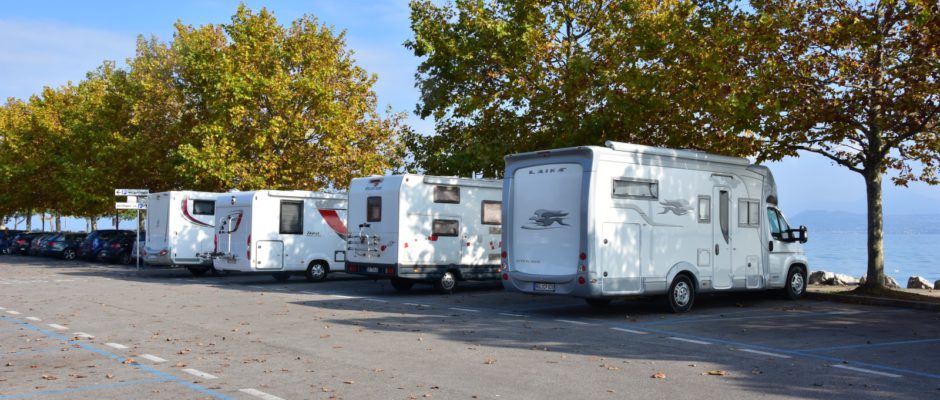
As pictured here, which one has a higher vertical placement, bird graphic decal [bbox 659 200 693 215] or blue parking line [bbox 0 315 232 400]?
bird graphic decal [bbox 659 200 693 215]

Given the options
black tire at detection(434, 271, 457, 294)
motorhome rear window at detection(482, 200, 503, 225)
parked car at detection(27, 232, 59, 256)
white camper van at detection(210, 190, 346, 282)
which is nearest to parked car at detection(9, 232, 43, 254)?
parked car at detection(27, 232, 59, 256)

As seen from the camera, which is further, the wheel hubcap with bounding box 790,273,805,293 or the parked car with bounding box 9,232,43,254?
the parked car with bounding box 9,232,43,254

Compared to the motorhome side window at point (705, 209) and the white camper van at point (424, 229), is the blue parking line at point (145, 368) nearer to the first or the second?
the white camper van at point (424, 229)

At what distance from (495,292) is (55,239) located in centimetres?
3439

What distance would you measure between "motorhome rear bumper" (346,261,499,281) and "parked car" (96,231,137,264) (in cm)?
2162

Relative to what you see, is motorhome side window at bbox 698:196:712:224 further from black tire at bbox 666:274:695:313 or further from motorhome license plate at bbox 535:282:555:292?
motorhome license plate at bbox 535:282:555:292

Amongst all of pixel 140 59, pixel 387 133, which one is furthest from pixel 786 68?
pixel 140 59

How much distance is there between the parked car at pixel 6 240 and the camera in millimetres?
57138

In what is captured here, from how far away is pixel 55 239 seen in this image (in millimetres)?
47875

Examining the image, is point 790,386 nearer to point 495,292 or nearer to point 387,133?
point 495,292

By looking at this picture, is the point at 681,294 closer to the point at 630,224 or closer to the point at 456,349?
the point at 630,224

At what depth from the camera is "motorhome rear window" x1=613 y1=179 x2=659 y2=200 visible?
50.5 feet

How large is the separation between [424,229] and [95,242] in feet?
88.2

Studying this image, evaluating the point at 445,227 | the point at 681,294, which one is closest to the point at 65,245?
the point at 445,227
